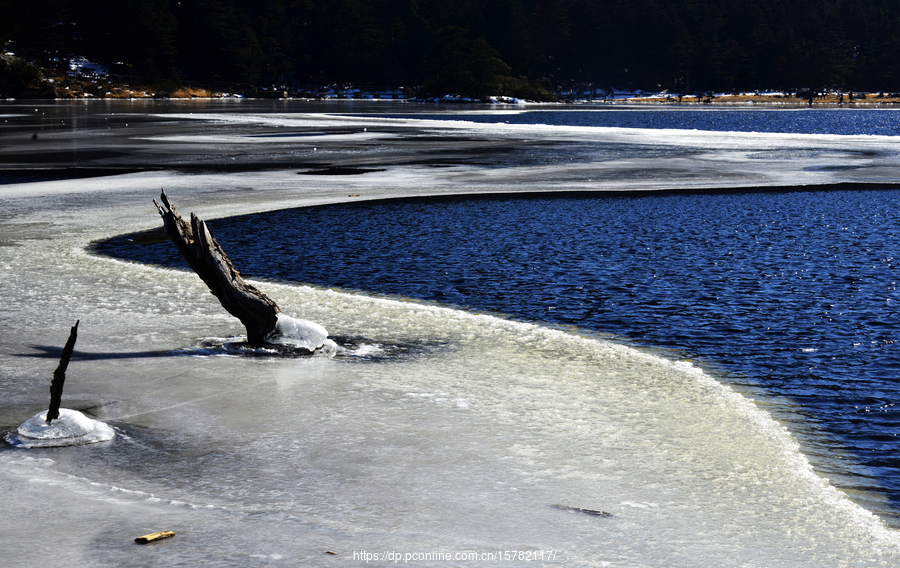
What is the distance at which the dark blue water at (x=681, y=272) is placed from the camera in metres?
7.94

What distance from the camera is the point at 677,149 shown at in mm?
38312

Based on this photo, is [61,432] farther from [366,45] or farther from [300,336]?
[366,45]

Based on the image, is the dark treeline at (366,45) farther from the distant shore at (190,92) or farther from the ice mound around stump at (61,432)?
the ice mound around stump at (61,432)

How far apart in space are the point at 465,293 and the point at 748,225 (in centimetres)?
823

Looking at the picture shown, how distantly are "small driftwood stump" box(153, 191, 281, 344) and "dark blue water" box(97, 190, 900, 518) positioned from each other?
10.1ft

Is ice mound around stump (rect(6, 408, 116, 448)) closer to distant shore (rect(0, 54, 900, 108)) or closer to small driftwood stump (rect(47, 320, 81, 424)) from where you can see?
small driftwood stump (rect(47, 320, 81, 424))

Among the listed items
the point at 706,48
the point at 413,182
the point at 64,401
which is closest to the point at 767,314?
the point at 64,401

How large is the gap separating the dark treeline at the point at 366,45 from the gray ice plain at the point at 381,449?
118 meters

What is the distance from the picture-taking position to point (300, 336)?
8.41 metres

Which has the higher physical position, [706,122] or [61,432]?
[706,122]

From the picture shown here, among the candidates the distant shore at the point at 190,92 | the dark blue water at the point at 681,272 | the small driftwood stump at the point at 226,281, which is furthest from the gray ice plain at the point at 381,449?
the distant shore at the point at 190,92

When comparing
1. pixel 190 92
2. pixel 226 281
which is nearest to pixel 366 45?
pixel 190 92

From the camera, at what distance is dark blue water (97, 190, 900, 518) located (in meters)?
7.94

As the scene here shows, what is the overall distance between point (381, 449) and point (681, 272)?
8.09 metres
